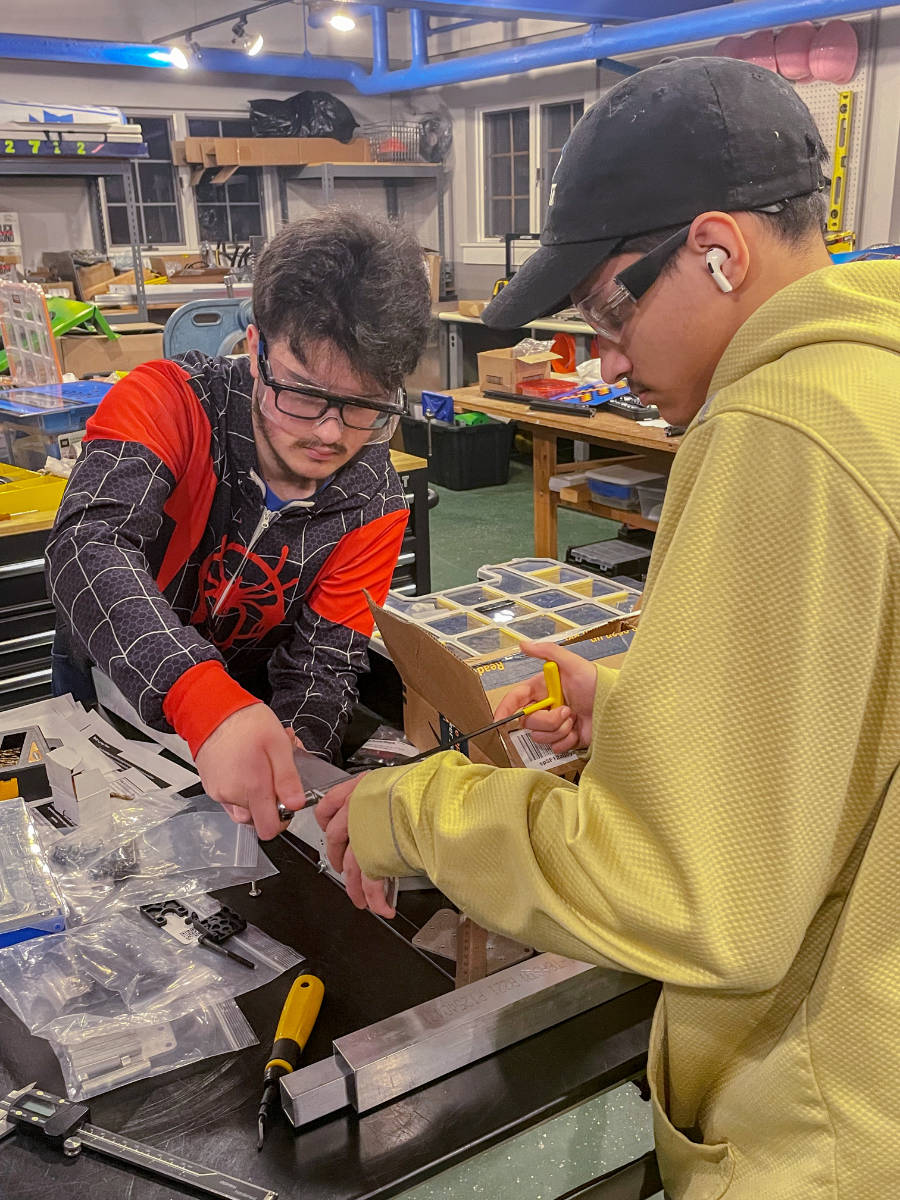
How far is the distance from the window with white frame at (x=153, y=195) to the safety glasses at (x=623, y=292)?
26.9 feet

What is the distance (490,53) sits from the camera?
287 inches

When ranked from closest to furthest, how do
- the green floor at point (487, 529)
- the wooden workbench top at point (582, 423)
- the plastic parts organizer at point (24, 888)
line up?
the plastic parts organizer at point (24, 888) → the wooden workbench top at point (582, 423) → the green floor at point (487, 529)

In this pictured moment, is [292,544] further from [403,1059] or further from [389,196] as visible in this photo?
[389,196]

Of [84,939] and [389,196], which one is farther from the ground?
[389,196]

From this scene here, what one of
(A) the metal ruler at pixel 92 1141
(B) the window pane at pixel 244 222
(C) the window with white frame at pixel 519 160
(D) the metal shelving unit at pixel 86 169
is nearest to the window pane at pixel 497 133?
(C) the window with white frame at pixel 519 160

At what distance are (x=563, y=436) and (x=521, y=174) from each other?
4902mm

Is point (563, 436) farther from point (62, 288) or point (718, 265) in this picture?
point (62, 288)

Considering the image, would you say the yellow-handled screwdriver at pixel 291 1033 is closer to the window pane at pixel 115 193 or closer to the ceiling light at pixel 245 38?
the ceiling light at pixel 245 38

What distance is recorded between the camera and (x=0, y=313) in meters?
3.58

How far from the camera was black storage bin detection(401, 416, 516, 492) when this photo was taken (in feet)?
20.1

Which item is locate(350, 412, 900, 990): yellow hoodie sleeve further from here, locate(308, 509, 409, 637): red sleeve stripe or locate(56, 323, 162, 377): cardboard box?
locate(56, 323, 162, 377): cardboard box

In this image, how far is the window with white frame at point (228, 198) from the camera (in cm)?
845

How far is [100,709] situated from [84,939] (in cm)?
62

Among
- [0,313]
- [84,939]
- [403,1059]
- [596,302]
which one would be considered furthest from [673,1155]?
[0,313]
